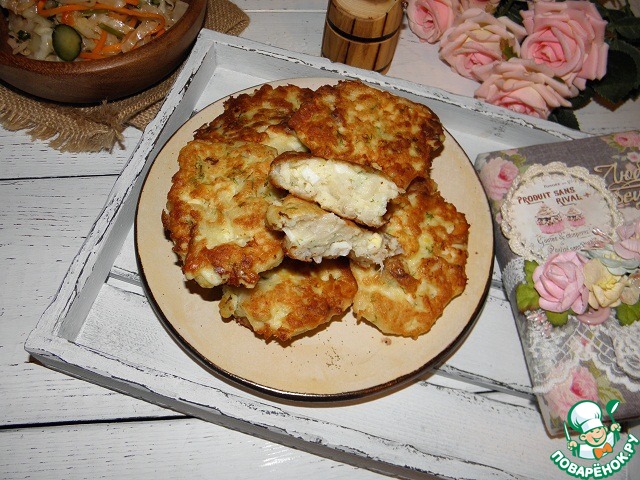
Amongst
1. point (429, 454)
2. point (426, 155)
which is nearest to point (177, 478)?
point (429, 454)

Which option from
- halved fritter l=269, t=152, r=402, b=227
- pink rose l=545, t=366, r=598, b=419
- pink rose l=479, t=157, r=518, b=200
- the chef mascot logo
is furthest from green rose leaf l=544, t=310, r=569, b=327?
halved fritter l=269, t=152, r=402, b=227

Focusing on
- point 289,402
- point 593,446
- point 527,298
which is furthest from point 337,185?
point 593,446

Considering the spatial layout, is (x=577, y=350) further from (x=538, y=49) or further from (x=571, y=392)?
(x=538, y=49)

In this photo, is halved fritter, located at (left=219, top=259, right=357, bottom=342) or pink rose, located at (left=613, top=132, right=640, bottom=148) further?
pink rose, located at (left=613, top=132, right=640, bottom=148)

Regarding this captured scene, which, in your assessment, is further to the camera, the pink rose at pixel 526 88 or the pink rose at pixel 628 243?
the pink rose at pixel 526 88

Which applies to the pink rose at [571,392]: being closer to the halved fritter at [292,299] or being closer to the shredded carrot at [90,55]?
the halved fritter at [292,299]

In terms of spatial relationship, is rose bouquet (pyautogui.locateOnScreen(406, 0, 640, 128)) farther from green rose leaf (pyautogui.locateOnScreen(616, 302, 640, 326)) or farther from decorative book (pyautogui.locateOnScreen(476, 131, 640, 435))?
green rose leaf (pyautogui.locateOnScreen(616, 302, 640, 326))

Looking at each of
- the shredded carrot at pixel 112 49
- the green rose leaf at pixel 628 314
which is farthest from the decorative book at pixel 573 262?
the shredded carrot at pixel 112 49
